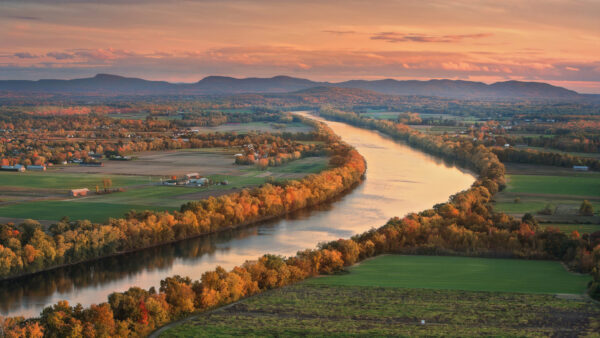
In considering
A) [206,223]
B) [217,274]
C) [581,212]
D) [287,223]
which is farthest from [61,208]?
[581,212]

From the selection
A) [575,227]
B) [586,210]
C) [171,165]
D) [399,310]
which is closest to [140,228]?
[399,310]

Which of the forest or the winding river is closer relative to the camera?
the forest

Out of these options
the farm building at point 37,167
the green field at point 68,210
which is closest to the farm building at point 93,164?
the farm building at point 37,167

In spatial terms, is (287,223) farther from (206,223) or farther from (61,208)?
(61,208)

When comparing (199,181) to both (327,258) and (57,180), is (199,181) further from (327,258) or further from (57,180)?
(327,258)

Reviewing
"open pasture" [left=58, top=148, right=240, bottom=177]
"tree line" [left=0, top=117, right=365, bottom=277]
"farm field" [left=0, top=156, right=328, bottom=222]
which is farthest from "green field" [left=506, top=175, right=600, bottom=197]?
"open pasture" [left=58, top=148, right=240, bottom=177]

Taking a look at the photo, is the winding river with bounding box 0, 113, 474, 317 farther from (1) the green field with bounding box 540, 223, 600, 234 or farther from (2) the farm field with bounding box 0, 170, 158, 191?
(2) the farm field with bounding box 0, 170, 158, 191
